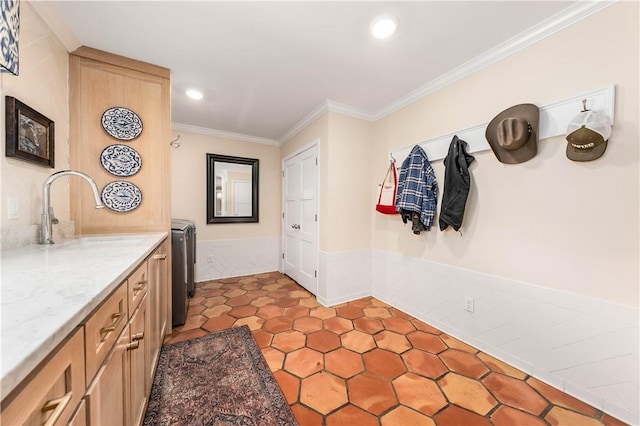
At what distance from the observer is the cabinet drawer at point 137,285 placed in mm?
991

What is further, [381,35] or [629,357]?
[381,35]

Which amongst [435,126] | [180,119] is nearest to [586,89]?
[435,126]

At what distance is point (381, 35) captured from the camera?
5.34ft

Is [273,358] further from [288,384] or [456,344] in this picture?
[456,344]

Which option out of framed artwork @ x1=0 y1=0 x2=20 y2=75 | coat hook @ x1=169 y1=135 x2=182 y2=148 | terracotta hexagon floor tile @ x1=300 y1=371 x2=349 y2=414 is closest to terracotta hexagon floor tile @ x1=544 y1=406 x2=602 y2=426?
terracotta hexagon floor tile @ x1=300 y1=371 x2=349 y2=414

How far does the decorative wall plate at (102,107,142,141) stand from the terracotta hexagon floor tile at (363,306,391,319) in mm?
2677

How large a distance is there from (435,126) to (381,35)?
3.28 ft

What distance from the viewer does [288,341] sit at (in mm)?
1998

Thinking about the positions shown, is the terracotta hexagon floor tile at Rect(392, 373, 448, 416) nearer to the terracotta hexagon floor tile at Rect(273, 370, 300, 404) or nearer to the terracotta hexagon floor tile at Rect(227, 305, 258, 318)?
the terracotta hexagon floor tile at Rect(273, 370, 300, 404)

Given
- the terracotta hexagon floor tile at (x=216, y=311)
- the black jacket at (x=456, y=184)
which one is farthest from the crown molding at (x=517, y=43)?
the terracotta hexagon floor tile at (x=216, y=311)

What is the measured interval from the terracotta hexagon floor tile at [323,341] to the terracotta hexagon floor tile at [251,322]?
20.1 inches

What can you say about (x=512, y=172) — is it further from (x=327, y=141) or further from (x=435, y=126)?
(x=327, y=141)

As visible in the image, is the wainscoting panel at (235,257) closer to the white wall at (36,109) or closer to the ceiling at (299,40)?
the white wall at (36,109)

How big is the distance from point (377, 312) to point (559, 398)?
1.38 meters
